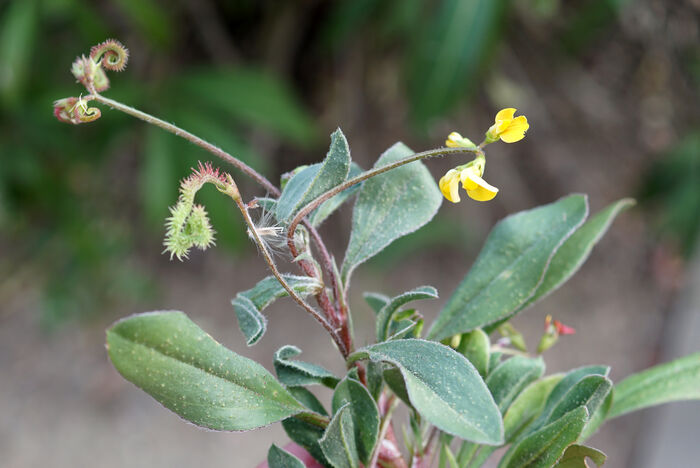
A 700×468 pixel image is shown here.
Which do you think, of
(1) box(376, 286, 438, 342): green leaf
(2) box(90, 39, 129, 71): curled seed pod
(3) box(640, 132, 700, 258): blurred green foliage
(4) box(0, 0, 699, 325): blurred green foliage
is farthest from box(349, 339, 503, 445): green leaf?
(3) box(640, 132, 700, 258): blurred green foliage

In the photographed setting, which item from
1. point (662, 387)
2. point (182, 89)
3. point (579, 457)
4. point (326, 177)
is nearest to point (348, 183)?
point (326, 177)

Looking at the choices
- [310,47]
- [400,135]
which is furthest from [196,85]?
[400,135]

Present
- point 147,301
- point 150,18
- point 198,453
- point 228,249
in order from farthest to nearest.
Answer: point 147,301 < point 198,453 < point 228,249 < point 150,18

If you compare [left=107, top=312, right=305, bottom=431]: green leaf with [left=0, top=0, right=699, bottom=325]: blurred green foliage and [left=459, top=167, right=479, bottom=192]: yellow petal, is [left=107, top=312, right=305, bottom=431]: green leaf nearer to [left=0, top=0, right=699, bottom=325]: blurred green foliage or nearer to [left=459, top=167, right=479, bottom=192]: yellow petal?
[left=459, top=167, right=479, bottom=192]: yellow petal

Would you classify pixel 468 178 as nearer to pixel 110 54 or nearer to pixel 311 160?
pixel 110 54

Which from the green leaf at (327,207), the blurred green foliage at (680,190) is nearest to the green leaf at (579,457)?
the green leaf at (327,207)

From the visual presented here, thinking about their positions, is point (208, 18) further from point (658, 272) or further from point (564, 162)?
point (658, 272)

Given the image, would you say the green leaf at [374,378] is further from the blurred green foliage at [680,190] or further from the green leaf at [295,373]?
the blurred green foliage at [680,190]
